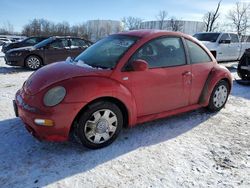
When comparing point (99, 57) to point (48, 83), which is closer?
point (48, 83)

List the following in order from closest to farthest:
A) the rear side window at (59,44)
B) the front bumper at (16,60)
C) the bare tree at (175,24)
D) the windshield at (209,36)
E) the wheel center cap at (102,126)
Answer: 1. the wheel center cap at (102,126)
2. the front bumper at (16,60)
3. the rear side window at (59,44)
4. the windshield at (209,36)
5. the bare tree at (175,24)

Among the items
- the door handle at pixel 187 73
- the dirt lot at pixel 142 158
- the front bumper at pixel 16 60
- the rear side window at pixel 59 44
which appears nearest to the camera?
the dirt lot at pixel 142 158

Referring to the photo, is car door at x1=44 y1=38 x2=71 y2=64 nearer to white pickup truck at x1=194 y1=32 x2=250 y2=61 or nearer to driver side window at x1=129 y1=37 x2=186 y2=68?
white pickup truck at x1=194 y1=32 x2=250 y2=61

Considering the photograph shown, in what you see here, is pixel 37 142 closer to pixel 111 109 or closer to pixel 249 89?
pixel 111 109

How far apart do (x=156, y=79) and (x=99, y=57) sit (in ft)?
3.18

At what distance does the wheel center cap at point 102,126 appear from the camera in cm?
375

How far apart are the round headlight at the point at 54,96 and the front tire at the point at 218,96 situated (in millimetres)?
3019

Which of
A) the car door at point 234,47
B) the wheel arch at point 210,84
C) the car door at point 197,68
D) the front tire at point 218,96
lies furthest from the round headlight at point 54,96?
the car door at point 234,47

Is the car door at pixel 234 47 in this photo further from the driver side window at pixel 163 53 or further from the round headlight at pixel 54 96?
the round headlight at pixel 54 96

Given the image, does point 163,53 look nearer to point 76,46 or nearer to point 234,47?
point 76,46

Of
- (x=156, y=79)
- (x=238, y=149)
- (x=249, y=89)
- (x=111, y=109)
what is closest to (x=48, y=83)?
(x=111, y=109)

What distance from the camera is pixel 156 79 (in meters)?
4.23

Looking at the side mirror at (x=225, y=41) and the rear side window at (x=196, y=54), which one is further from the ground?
the side mirror at (x=225, y=41)

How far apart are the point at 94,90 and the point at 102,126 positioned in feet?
1.77
